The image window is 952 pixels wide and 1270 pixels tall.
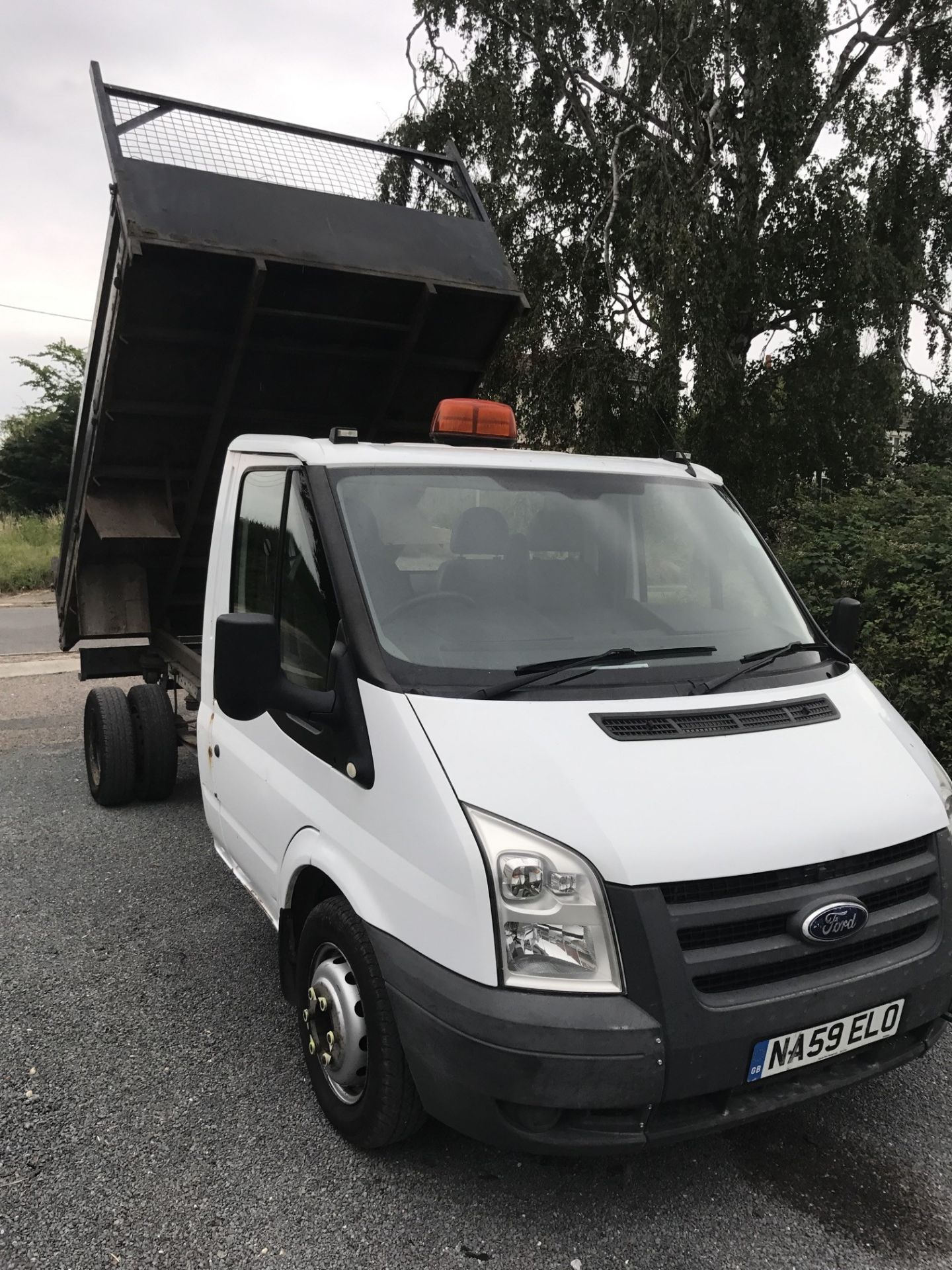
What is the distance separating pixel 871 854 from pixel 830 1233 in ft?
3.34

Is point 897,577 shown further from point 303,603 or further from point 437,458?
point 303,603

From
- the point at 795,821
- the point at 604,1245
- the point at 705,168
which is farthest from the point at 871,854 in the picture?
the point at 705,168

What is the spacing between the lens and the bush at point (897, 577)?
6.12 metres

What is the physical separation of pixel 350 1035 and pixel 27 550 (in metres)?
22.9

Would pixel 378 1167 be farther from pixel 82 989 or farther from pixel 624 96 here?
pixel 624 96

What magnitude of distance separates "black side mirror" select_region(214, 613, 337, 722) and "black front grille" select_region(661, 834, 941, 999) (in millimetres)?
1183

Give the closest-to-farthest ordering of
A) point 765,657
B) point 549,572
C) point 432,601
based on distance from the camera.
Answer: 1. point 432,601
2. point 765,657
3. point 549,572

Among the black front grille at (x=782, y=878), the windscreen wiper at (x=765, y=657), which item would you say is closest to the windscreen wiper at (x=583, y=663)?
the windscreen wiper at (x=765, y=657)

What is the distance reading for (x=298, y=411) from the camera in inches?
233

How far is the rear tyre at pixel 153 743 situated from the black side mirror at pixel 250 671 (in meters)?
3.27

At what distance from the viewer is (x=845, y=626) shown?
3.63 m

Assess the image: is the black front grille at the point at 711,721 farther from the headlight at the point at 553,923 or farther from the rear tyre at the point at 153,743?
the rear tyre at the point at 153,743

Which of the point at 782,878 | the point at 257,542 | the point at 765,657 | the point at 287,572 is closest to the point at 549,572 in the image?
the point at 765,657

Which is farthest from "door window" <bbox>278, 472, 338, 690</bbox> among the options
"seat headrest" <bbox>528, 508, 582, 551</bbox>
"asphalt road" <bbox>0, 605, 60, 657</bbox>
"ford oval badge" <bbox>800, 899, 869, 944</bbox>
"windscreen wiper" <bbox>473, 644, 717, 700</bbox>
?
"asphalt road" <bbox>0, 605, 60, 657</bbox>
